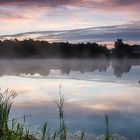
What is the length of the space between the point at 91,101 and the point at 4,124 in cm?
1278

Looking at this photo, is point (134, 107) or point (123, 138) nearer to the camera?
point (123, 138)

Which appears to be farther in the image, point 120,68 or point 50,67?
point 50,67

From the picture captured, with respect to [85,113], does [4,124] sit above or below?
above

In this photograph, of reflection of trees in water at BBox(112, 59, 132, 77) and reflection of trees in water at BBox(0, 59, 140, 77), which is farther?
reflection of trees in water at BBox(0, 59, 140, 77)

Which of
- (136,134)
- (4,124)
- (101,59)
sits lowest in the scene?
(101,59)

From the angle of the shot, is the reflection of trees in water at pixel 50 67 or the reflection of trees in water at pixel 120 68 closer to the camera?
the reflection of trees in water at pixel 120 68

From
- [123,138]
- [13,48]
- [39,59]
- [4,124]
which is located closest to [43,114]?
[123,138]

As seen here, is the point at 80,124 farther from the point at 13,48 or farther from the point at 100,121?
the point at 13,48

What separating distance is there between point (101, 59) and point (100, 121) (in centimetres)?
9680

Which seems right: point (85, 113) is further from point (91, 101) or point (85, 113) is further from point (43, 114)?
point (91, 101)

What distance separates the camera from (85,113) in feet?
55.4

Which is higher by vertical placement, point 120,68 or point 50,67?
point 50,67

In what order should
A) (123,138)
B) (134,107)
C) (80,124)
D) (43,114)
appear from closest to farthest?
(123,138)
(80,124)
(43,114)
(134,107)

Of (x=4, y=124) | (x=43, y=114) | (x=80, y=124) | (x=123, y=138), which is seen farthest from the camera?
(x=43, y=114)
